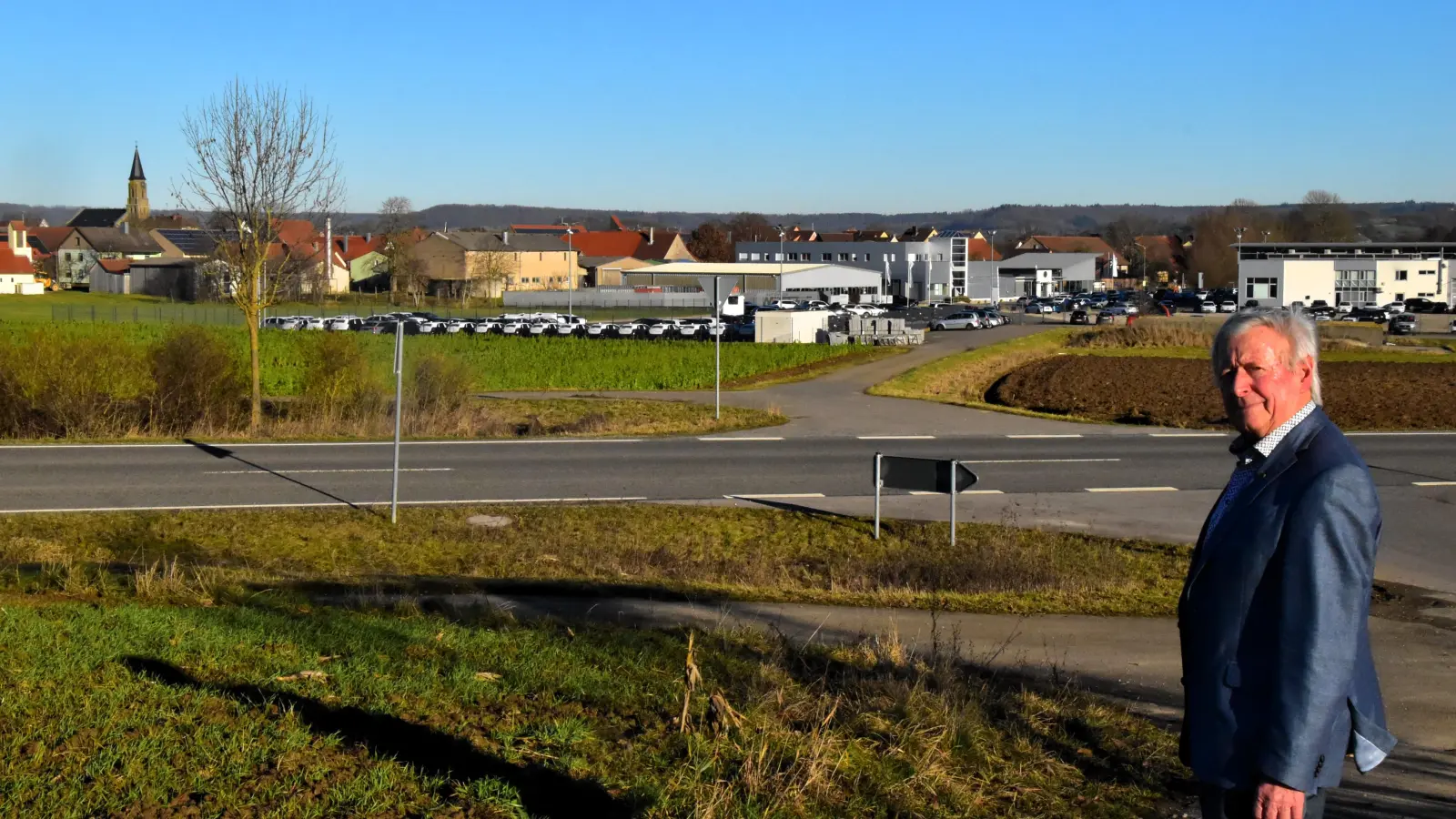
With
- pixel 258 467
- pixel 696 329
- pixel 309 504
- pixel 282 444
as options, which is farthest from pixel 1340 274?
pixel 309 504

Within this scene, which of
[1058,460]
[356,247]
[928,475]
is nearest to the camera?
[928,475]

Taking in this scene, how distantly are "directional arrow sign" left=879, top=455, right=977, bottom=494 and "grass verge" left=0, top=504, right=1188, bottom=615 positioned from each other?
2.68 ft

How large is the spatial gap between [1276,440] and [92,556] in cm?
1290

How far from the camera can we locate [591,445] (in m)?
23.7

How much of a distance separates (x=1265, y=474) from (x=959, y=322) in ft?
233

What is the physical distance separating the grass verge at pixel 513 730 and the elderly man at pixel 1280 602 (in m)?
2.17

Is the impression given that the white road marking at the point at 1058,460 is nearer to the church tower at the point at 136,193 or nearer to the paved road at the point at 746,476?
the paved road at the point at 746,476

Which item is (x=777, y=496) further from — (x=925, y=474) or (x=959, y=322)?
(x=959, y=322)

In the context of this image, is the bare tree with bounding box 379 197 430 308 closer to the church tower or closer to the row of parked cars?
the row of parked cars

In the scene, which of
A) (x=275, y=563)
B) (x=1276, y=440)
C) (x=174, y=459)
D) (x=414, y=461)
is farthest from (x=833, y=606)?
(x=174, y=459)

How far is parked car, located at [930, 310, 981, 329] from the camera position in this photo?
73.2 metres

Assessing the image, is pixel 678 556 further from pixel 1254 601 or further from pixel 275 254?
pixel 275 254

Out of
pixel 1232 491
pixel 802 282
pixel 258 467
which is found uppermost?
pixel 802 282

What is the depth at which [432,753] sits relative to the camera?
5.94m
